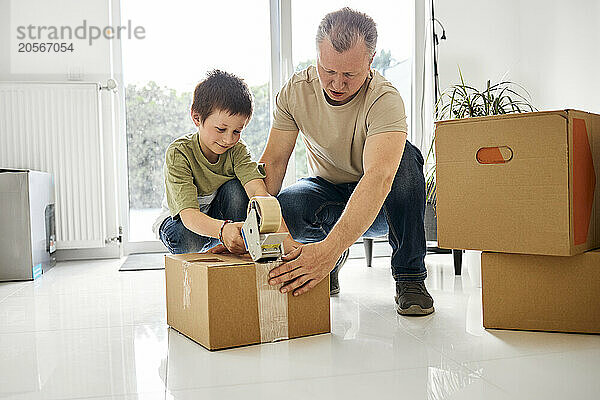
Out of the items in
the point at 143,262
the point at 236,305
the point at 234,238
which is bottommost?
the point at 143,262

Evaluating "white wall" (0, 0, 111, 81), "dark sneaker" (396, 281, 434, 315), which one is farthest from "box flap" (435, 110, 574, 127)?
"white wall" (0, 0, 111, 81)

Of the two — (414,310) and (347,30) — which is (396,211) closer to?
(414,310)

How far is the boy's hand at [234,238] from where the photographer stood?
1.48 m

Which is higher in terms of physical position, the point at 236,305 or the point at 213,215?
the point at 213,215

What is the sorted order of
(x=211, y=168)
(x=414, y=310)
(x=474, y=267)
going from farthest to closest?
(x=474, y=267), (x=211, y=168), (x=414, y=310)

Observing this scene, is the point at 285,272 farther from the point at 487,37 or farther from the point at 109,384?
the point at 487,37

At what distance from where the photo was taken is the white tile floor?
43.4 inches

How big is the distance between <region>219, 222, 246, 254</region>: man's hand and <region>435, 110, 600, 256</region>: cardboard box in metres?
0.51

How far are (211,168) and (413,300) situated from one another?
0.67m

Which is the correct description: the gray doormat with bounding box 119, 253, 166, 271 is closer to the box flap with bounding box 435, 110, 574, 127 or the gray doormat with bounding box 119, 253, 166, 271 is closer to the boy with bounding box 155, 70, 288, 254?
the boy with bounding box 155, 70, 288, 254

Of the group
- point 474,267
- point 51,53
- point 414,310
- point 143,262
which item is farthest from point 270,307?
point 51,53

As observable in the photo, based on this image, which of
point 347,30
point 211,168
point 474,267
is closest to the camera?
point 347,30

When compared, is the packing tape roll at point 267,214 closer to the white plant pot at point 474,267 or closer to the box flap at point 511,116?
the box flap at point 511,116

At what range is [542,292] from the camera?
147 cm
